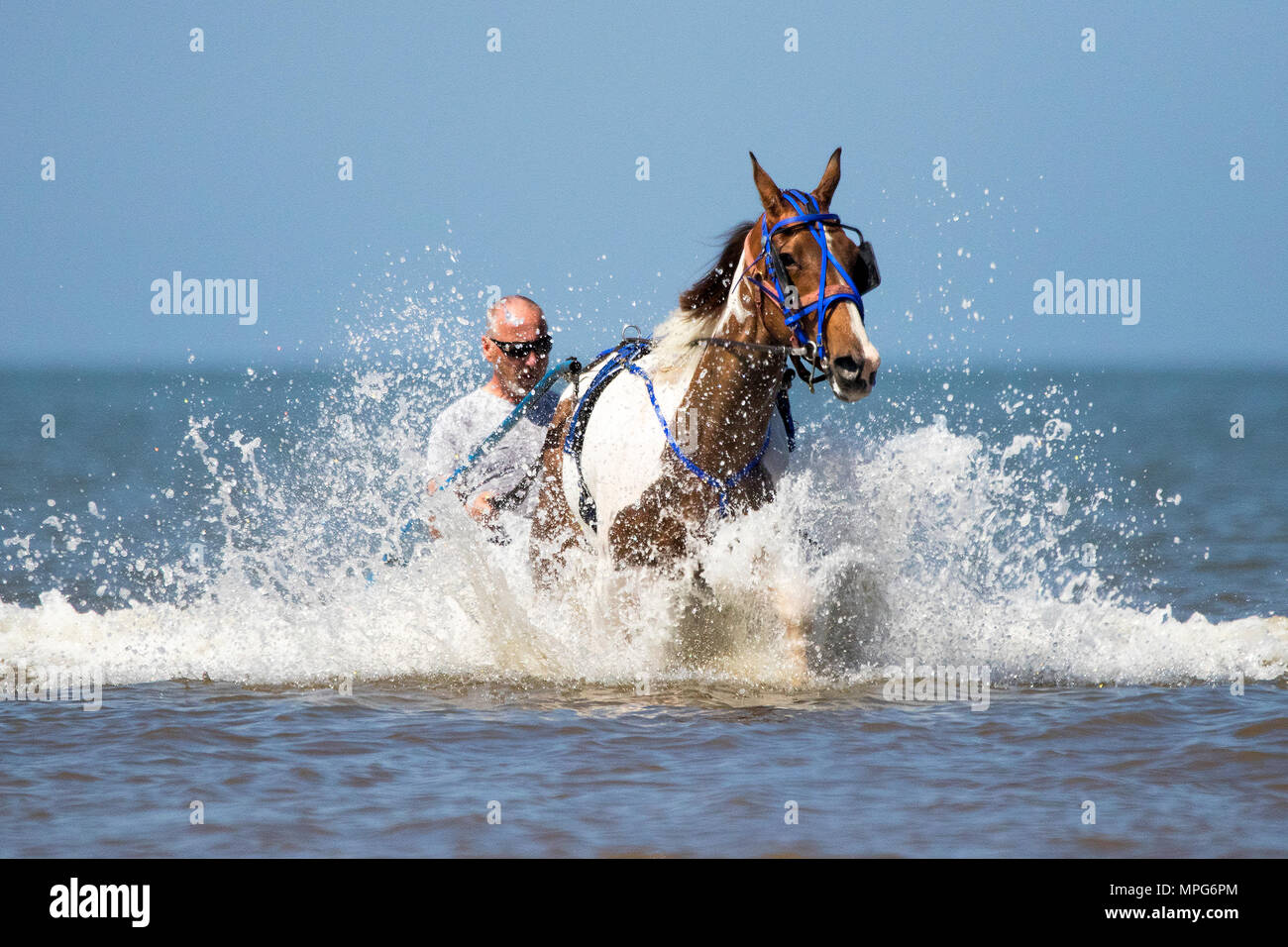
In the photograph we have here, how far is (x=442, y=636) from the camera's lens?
8.19 metres

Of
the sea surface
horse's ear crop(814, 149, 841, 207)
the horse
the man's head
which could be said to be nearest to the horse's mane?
the horse

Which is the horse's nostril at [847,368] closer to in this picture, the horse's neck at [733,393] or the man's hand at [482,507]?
the horse's neck at [733,393]

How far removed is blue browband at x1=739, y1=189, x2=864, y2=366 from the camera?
5.95m

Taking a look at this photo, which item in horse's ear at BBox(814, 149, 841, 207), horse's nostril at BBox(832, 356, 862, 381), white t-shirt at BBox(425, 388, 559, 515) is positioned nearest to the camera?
horse's nostril at BBox(832, 356, 862, 381)

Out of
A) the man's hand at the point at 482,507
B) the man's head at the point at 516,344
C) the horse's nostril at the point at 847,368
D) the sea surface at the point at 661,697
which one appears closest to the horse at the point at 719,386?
the horse's nostril at the point at 847,368

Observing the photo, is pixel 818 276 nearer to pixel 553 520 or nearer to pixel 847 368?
pixel 847 368

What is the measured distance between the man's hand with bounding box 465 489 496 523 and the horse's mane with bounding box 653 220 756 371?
1.63 meters

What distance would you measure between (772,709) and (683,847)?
1959 mm

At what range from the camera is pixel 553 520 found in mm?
7344

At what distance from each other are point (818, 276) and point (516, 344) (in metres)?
2.54

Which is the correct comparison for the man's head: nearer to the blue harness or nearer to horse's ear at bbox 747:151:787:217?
the blue harness

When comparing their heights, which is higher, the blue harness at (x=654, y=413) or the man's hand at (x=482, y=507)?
the blue harness at (x=654, y=413)

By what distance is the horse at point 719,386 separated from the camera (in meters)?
6.04
